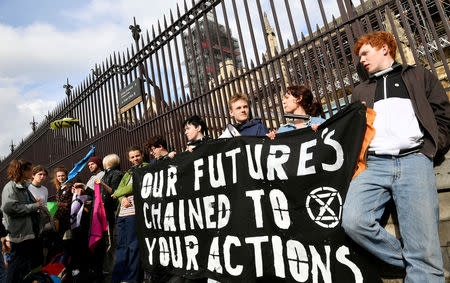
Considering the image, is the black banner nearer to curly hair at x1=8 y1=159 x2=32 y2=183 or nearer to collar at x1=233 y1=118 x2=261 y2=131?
collar at x1=233 y1=118 x2=261 y2=131

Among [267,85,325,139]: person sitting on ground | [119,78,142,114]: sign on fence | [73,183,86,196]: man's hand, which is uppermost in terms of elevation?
[119,78,142,114]: sign on fence

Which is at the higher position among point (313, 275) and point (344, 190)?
point (344, 190)

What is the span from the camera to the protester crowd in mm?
2000

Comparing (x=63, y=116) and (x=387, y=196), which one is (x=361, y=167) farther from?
(x=63, y=116)

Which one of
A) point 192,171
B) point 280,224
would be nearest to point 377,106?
point 280,224

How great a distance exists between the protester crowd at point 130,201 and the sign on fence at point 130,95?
1.69 meters

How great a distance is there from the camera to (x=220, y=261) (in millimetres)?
2725

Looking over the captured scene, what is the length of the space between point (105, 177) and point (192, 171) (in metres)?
1.92

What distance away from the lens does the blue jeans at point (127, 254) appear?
12.4ft

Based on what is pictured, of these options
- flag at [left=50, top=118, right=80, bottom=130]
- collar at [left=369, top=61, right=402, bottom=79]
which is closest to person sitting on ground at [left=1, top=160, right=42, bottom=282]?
flag at [left=50, top=118, right=80, bottom=130]

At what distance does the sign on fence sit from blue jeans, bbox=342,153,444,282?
5.03 m

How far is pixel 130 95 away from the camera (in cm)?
628

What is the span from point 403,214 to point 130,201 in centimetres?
321

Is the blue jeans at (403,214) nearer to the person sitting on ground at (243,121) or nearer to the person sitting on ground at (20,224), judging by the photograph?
the person sitting on ground at (243,121)
